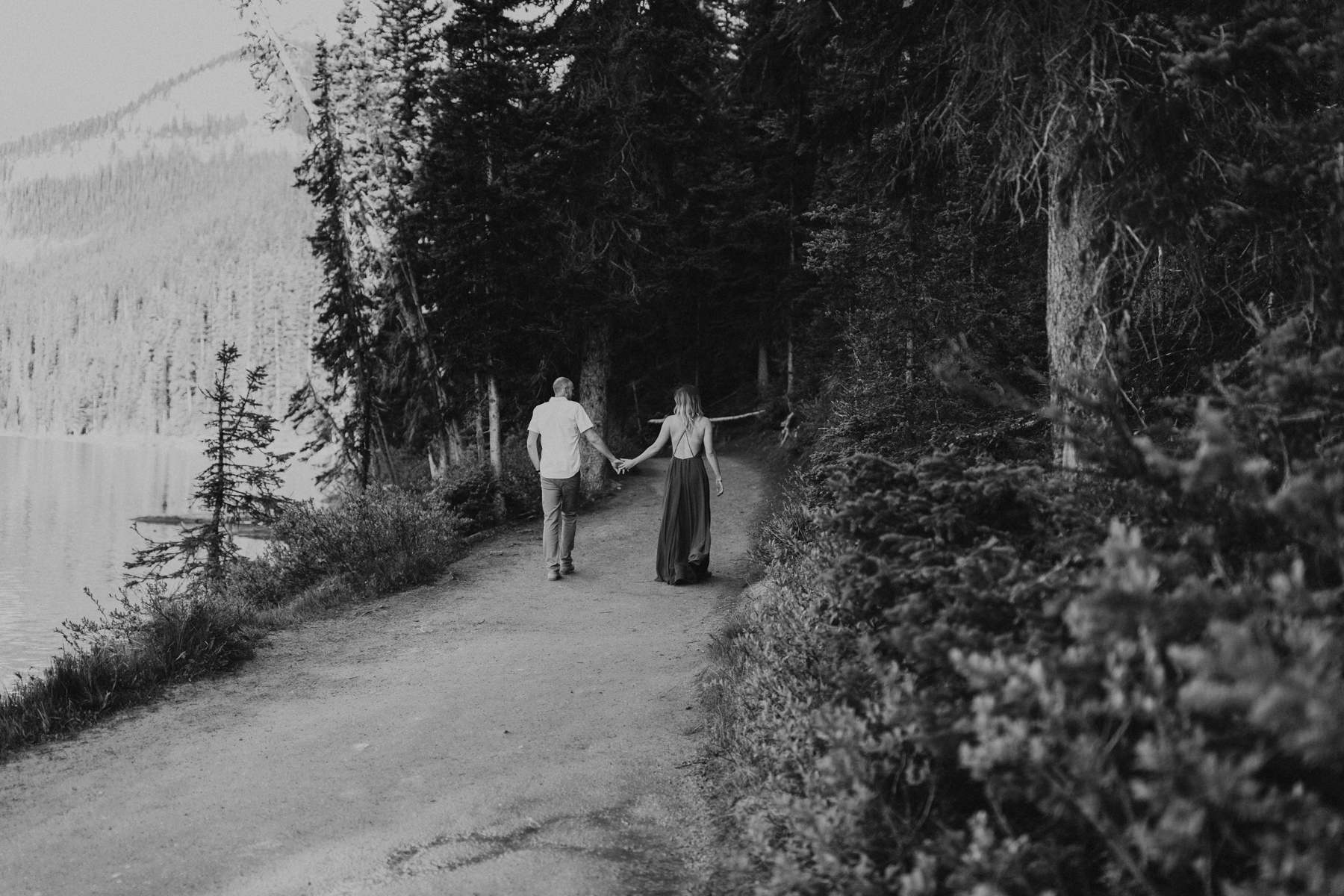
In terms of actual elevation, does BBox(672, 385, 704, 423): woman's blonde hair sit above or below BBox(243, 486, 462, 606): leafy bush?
above

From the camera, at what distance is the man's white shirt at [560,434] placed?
1097 centimetres

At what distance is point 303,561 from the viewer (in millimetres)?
11398

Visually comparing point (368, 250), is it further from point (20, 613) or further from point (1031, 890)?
point (1031, 890)

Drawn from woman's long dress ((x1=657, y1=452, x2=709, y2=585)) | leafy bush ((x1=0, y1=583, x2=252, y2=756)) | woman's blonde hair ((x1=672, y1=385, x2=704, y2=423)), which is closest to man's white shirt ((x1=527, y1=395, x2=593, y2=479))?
woman's blonde hair ((x1=672, y1=385, x2=704, y2=423))

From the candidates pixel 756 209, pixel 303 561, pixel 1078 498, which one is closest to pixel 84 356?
pixel 756 209

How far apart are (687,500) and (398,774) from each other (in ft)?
18.9

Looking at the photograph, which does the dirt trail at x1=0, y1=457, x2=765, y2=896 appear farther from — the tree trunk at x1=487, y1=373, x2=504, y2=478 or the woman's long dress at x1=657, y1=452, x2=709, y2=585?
the tree trunk at x1=487, y1=373, x2=504, y2=478

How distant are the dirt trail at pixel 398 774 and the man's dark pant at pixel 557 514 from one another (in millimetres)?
1985

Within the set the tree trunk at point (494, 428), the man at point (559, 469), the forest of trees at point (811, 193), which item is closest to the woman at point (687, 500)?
the man at point (559, 469)

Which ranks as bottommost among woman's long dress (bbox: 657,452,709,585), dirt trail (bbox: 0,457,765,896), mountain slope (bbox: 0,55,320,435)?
dirt trail (bbox: 0,457,765,896)

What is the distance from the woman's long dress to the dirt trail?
61.4 inches

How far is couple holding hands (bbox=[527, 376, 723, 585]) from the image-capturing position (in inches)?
415

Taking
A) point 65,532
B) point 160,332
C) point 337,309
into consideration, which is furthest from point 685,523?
point 160,332

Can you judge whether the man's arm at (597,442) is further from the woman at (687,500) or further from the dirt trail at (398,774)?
the dirt trail at (398,774)
